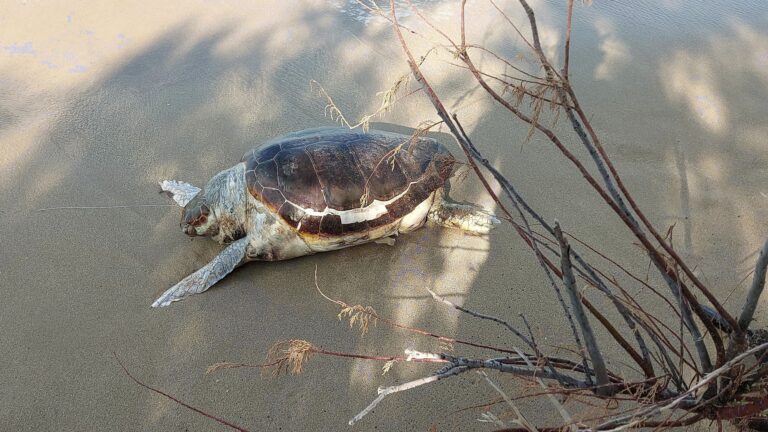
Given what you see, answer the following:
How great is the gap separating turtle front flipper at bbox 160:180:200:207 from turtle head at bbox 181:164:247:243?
0.22 meters

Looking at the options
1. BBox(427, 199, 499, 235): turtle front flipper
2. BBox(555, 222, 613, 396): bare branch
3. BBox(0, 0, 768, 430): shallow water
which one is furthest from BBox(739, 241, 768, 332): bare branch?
BBox(427, 199, 499, 235): turtle front flipper

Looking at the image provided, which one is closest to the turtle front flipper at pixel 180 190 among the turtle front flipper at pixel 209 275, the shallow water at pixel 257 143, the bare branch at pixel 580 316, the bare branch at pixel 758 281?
the shallow water at pixel 257 143

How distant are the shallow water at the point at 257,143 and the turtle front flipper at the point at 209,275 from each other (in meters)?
0.07

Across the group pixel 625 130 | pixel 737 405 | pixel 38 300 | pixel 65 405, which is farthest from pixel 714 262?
pixel 38 300

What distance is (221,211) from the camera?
3.11 m

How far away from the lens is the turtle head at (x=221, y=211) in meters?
3.09

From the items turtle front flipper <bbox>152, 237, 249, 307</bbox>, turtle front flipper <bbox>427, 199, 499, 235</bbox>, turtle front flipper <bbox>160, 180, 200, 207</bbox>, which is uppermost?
turtle front flipper <bbox>427, 199, 499, 235</bbox>

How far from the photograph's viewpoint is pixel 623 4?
554 cm

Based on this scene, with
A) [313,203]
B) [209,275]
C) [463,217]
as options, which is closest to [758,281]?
[463,217]

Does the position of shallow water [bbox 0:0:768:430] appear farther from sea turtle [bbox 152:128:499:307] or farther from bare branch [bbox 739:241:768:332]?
bare branch [bbox 739:241:768:332]

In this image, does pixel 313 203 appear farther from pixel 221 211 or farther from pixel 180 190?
pixel 180 190

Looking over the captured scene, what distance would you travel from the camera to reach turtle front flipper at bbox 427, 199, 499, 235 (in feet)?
10.4

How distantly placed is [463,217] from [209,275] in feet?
5.13

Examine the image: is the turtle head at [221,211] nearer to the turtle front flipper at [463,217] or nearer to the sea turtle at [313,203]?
the sea turtle at [313,203]
